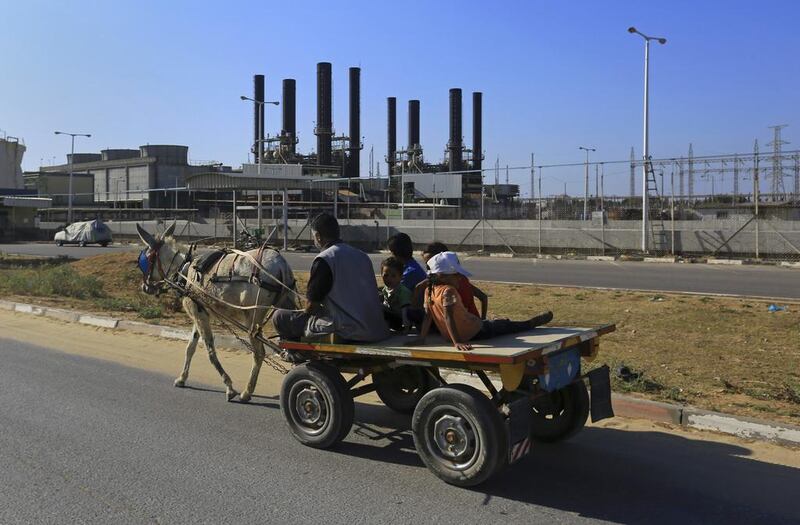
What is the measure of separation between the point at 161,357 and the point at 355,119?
73607 millimetres

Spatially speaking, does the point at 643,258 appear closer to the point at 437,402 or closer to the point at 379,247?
the point at 379,247

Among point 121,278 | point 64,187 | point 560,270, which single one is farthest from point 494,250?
point 64,187

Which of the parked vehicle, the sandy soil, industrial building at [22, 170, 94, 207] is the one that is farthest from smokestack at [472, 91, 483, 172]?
the sandy soil

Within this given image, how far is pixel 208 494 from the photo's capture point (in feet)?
15.6

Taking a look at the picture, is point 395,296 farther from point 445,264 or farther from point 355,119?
point 355,119

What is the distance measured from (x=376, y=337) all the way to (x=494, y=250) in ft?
91.3

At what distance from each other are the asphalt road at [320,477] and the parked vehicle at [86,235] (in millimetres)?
43451

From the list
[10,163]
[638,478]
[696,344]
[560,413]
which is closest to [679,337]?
[696,344]

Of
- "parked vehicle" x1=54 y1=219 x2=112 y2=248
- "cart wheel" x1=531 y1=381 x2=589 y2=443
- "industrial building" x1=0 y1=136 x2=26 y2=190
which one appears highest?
"industrial building" x1=0 y1=136 x2=26 y2=190

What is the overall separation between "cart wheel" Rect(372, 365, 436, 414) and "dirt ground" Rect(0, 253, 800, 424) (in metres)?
1.54

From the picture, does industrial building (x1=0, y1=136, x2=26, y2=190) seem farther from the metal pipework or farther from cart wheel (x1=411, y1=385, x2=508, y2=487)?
cart wheel (x1=411, y1=385, x2=508, y2=487)

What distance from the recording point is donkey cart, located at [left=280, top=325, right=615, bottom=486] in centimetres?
468

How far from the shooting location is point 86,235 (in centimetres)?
4678

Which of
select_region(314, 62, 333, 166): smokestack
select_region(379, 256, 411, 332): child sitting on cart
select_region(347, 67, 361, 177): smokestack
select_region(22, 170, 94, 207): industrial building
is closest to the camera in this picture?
select_region(379, 256, 411, 332): child sitting on cart
